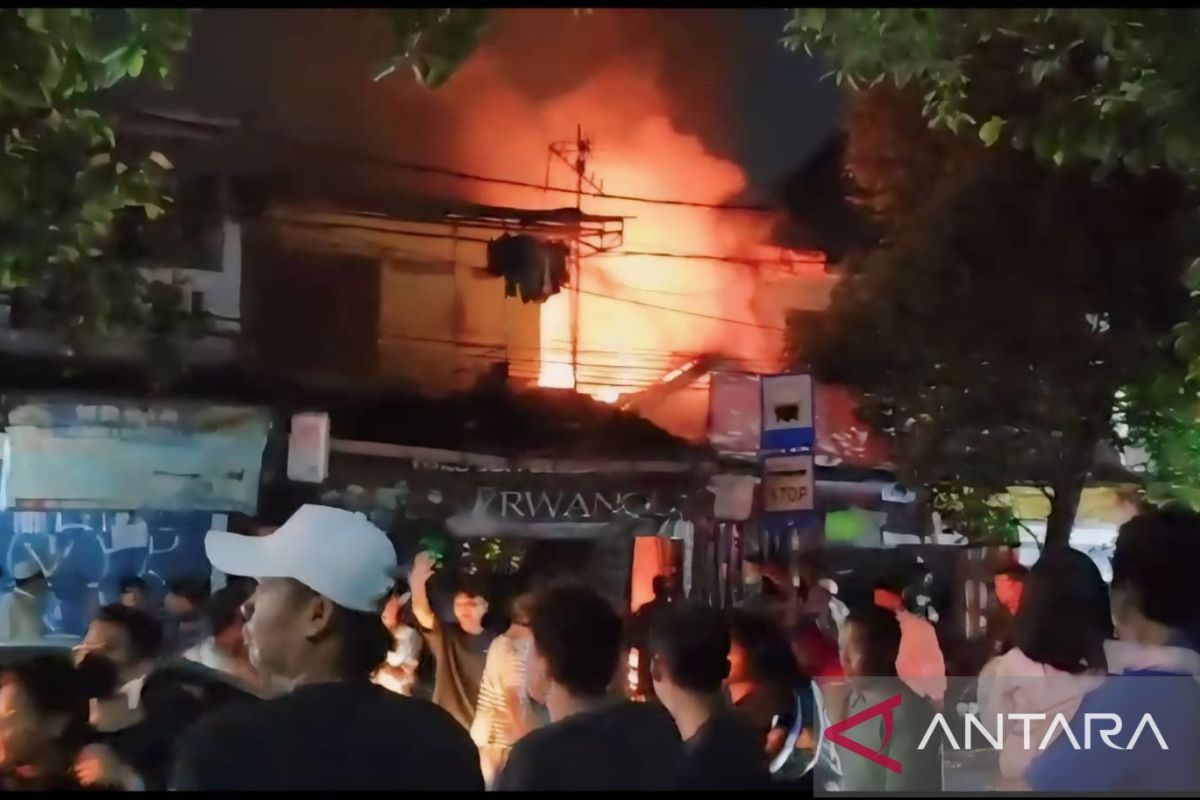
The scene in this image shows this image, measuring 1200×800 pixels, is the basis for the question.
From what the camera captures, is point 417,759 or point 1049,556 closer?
point 417,759

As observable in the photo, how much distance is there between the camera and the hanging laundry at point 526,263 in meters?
1.64

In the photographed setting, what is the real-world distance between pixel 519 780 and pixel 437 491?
0.39 m

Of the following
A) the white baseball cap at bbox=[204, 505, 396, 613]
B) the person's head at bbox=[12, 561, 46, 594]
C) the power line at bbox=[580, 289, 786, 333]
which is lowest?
the person's head at bbox=[12, 561, 46, 594]

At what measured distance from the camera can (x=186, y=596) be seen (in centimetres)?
159

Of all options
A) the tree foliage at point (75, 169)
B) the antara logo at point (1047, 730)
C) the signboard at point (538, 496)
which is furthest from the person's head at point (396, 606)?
the antara logo at point (1047, 730)

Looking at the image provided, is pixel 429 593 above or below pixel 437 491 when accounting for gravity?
below

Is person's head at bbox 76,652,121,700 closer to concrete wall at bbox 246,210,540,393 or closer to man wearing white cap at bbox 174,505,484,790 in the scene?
man wearing white cap at bbox 174,505,484,790

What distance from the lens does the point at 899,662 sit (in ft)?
5.48

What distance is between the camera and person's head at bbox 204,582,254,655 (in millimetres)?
1570

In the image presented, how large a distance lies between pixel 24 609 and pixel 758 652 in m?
0.97

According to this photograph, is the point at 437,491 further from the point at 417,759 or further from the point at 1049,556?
the point at 1049,556

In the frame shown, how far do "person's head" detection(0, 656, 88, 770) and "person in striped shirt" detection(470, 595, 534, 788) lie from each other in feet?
1.72

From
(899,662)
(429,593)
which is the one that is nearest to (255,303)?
(429,593)

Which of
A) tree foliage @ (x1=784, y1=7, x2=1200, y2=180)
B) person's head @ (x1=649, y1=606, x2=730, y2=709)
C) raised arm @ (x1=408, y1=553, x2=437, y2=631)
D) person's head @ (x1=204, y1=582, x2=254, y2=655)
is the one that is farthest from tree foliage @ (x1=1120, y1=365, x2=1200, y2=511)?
person's head @ (x1=204, y1=582, x2=254, y2=655)
